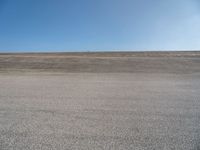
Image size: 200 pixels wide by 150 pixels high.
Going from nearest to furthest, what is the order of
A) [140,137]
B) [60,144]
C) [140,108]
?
[60,144] < [140,137] < [140,108]

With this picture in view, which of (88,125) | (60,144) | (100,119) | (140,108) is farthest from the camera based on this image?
(140,108)

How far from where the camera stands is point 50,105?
24.8ft

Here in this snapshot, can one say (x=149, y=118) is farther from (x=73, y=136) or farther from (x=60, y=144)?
(x=60, y=144)

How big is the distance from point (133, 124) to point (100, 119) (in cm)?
86

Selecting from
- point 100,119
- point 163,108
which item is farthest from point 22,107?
point 163,108

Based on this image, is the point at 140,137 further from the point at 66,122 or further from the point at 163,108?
the point at 163,108

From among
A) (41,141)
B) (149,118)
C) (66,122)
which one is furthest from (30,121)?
(149,118)

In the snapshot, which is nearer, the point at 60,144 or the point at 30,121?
the point at 60,144

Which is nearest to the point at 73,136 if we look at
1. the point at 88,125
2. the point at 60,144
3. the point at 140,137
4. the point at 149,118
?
the point at 60,144

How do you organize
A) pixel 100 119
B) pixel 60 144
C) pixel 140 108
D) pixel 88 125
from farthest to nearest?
1. pixel 140 108
2. pixel 100 119
3. pixel 88 125
4. pixel 60 144

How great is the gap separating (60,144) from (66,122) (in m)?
1.35

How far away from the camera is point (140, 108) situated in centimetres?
721

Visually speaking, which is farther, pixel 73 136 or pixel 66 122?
pixel 66 122

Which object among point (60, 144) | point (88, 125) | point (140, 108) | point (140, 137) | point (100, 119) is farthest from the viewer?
point (140, 108)
